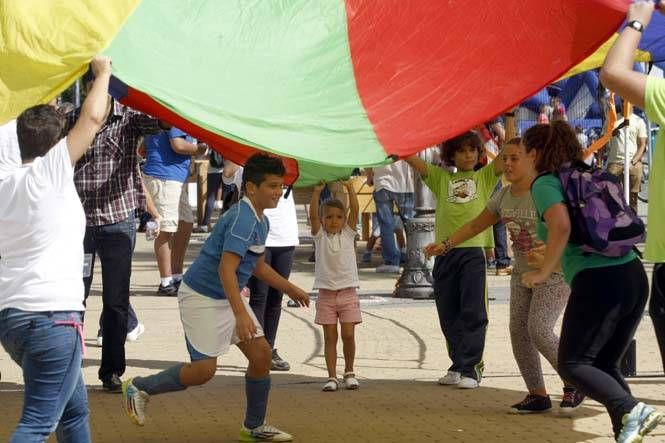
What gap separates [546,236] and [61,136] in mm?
2443

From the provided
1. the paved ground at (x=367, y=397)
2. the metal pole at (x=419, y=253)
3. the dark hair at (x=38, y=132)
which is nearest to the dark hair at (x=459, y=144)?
the paved ground at (x=367, y=397)

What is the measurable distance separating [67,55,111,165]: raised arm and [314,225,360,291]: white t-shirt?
336 centimetres

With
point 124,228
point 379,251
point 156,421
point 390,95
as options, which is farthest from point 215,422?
point 379,251

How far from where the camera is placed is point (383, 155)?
651 cm

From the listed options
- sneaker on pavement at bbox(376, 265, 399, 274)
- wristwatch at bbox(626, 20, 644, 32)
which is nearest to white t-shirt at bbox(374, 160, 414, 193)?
sneaker on pavement at bbox(376, 265, 399, 274)

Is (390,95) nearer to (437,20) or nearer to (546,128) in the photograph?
(437,20)

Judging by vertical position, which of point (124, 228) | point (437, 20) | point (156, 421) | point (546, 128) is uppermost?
point (437, 20)

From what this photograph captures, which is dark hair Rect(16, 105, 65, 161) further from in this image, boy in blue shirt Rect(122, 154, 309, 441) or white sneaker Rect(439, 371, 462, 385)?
white sneaker Rect(439, 371, 462, 385)

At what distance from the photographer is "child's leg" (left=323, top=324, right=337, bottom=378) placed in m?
8.83

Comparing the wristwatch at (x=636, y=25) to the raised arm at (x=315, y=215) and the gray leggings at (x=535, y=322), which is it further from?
the raised arm at (x=315, y=215)

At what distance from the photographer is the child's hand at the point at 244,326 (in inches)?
270

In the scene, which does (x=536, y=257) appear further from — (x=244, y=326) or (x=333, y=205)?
(x=333, y=205)

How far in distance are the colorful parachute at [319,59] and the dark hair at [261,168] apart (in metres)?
0.49

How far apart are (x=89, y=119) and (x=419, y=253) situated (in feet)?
27.3
